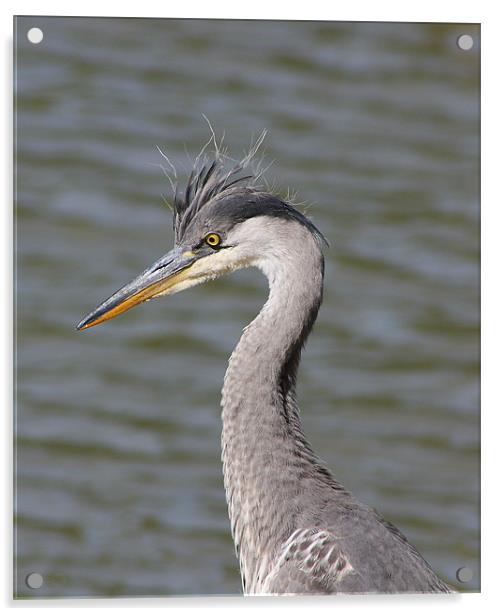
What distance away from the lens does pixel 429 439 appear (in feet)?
13.8

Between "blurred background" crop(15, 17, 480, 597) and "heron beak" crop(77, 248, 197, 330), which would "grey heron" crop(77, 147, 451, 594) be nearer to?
"heron beak" crop(77, 248, 197, 330)

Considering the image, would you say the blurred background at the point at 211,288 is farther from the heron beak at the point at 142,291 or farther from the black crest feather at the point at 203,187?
the black crest feather at the point at 203,187

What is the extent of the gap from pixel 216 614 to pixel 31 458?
2.12ft

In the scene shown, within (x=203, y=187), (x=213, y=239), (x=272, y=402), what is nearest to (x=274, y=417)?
(x=272, y=402)

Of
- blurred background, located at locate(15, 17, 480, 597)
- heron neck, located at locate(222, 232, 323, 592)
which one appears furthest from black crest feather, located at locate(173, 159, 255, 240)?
blurred background, located at locate(15, 17, 480, 597)

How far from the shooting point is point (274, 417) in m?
3.62

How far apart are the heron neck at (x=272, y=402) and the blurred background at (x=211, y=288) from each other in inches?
18.1

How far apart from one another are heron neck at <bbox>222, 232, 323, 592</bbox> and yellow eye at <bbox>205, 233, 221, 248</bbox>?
0.11 m

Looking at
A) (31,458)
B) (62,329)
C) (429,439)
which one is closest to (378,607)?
(429,439)

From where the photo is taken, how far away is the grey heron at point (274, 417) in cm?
356

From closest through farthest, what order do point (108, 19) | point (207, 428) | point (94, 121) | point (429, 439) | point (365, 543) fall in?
point (365, 543) < point (108, 19) < point (429, 439) < point (94, 121) < point (207, 428)

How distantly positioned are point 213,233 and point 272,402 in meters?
0.39

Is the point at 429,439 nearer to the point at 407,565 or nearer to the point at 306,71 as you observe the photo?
the point at 407,565

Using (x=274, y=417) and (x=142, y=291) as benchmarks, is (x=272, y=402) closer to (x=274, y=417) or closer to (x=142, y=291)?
(x=274, y=417)
